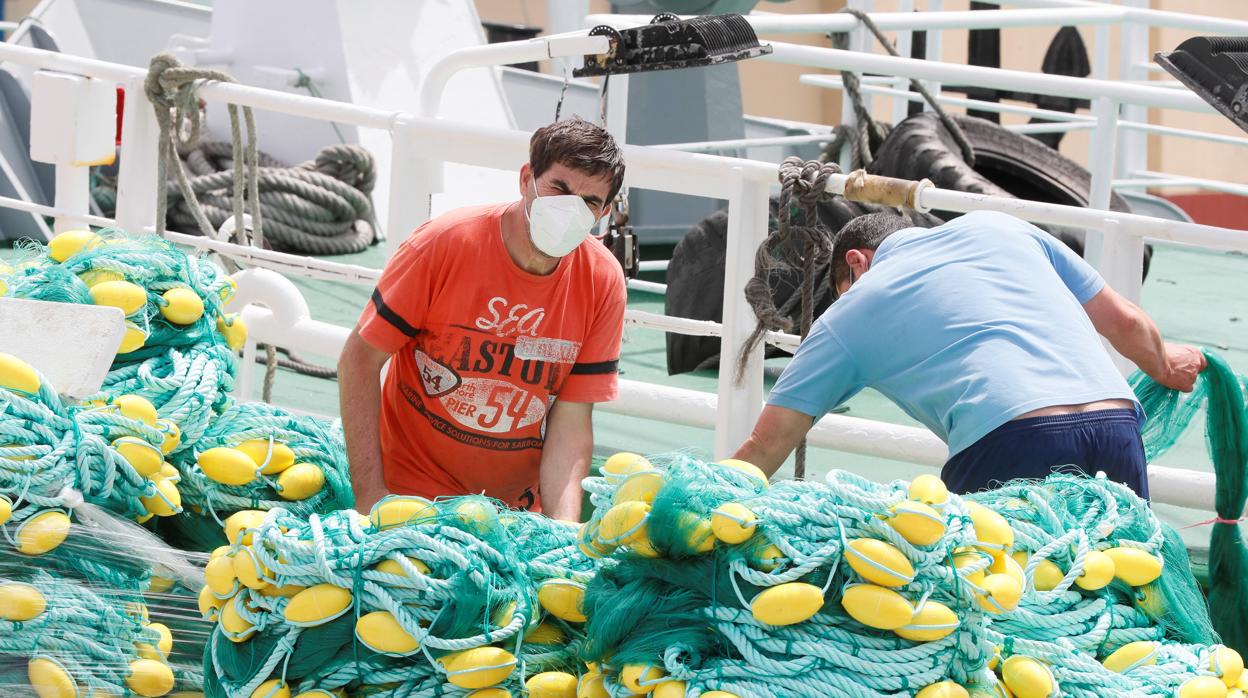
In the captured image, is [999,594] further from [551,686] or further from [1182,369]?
[1182,369]

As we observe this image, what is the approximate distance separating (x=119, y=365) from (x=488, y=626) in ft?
3.51

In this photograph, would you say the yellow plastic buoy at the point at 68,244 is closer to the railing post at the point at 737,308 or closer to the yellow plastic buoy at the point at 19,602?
the yellow plastic buoy at the point at 19,602

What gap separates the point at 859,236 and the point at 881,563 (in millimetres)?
1440

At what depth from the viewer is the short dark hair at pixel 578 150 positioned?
8.41ft

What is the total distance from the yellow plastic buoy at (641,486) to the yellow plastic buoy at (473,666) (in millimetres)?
255

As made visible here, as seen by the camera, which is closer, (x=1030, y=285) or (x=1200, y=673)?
(x=1200, y=673)

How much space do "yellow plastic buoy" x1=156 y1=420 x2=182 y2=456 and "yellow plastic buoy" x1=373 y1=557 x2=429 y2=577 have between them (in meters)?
0.71

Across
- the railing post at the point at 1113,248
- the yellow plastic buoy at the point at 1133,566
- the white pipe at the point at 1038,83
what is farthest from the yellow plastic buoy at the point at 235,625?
the white pipe at the point at 1038,83

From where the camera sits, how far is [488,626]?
69.8 inches

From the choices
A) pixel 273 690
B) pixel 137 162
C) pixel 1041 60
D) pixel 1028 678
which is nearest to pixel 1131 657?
pixel 1028 678

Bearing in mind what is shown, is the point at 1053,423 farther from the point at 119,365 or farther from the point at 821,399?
the point at 119,365

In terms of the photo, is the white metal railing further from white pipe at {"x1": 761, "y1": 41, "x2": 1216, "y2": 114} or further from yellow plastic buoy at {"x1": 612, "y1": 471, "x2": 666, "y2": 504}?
yellow plastic buoy at {"x1": 612, "y1": 471, "x2": 666, "y2": 504}

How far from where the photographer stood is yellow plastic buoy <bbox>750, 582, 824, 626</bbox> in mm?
1572

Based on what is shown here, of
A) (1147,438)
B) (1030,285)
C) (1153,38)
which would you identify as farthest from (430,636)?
(1153,38)
